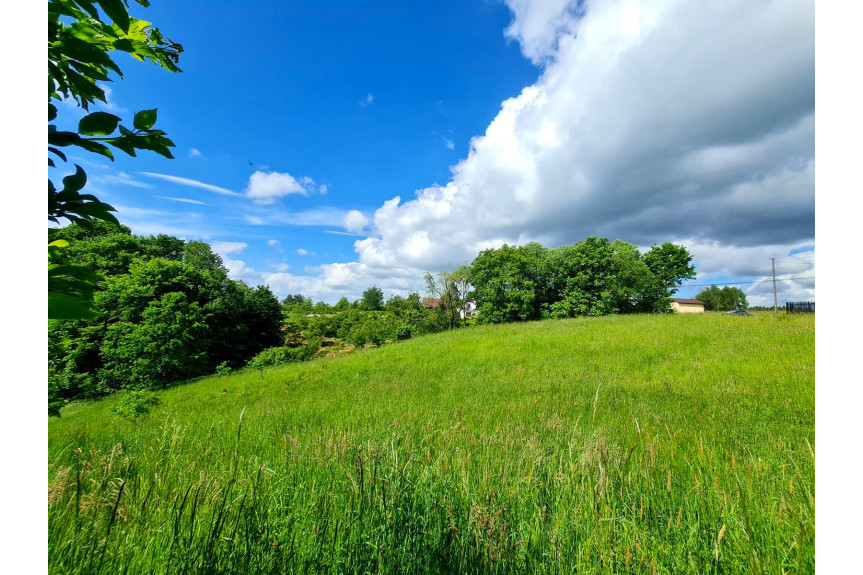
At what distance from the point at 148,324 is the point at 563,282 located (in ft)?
139

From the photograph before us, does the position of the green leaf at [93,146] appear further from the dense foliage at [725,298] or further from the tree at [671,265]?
the dense foliage at [725,298]

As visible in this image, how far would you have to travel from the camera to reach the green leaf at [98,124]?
35.7 inches

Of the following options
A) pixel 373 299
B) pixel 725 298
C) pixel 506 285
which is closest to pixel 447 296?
pixel 506 285

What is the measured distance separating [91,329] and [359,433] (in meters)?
32.3

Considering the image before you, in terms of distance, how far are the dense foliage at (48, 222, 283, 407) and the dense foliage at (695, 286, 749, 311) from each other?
10069 cm

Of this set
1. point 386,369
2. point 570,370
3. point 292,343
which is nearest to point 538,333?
point 570,370

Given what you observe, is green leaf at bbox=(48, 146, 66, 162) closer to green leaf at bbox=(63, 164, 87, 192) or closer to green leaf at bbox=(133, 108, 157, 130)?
green leaf at bbox=(63, 164, 87, 192)

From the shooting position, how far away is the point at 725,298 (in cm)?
7912

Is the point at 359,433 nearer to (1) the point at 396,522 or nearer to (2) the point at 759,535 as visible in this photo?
(1) the point at 396,522

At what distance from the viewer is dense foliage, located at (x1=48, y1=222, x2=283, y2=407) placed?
78.2 feet

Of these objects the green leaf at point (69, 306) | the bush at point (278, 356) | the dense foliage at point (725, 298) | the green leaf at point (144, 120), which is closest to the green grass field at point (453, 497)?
the green leaf at point (69, 306)

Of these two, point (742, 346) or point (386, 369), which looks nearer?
point (742, 346)

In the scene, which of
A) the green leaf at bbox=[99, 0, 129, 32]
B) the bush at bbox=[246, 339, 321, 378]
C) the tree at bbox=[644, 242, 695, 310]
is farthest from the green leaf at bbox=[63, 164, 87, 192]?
the tree at bbox=[644, 242, 695, 310]

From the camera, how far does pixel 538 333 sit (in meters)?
20.5
